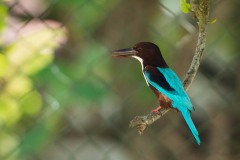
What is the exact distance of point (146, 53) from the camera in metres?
0.66

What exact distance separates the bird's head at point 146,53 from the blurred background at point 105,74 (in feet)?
2.61

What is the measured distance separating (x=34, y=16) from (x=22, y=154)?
32 cm

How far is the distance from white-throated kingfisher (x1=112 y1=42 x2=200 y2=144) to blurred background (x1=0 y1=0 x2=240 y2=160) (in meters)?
0.79

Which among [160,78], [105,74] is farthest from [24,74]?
[160,78]

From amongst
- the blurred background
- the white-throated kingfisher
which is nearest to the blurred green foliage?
the blurred background

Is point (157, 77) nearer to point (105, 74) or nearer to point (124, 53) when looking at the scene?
point (124, 53)

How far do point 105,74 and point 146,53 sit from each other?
96 centimetres

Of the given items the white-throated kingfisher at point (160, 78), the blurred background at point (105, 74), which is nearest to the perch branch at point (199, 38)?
the white-throated kingfisher at point (160, 78)

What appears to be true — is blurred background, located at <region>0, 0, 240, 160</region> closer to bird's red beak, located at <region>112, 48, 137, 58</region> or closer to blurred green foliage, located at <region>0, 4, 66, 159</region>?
blurred green foliage, located at <region>0, 4, 66, 159</region>

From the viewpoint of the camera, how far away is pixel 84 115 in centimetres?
183

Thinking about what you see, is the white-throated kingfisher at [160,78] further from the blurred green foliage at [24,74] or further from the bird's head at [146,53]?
the blurred green foliage at [24,74]

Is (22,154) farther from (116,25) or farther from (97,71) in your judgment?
(116,25)

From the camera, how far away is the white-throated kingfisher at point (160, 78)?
650 millimetres

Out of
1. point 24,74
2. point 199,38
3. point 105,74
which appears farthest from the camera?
Result: point 105,74
